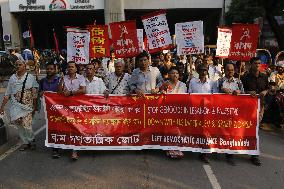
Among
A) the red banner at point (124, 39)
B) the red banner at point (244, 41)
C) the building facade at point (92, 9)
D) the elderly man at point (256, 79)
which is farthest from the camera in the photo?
the building facade at point (92, 9)

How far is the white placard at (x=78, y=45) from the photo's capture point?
7.65 metres

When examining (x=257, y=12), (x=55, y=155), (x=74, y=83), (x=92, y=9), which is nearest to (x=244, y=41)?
(x=74, y=83)

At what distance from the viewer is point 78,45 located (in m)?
7.70

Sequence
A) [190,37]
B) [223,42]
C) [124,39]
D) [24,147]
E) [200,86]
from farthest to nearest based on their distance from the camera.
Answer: [223,42] < [190,37] < [124,39] < [24,147] < [200,86]

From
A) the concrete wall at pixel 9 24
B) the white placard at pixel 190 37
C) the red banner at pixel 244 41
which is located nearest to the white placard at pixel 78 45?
the white placard at pixel 190 37

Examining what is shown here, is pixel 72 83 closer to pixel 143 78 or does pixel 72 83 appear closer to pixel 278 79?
pixel 143 78

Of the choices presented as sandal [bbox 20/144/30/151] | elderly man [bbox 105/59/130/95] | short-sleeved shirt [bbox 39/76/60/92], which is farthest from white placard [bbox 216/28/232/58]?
sandal [bbox 20/144/30/151]

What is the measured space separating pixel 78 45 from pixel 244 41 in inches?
127

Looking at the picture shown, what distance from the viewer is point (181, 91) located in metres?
6.77

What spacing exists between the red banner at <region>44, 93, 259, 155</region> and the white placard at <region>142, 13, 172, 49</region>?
1.81m

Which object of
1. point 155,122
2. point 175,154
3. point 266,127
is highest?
point 155,122

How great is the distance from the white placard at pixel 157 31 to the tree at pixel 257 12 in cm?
1633

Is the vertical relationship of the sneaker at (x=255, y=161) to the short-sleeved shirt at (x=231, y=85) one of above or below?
below

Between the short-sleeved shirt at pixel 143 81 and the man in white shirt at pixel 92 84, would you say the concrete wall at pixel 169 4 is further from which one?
the man in white shirt at pixel 92 84
